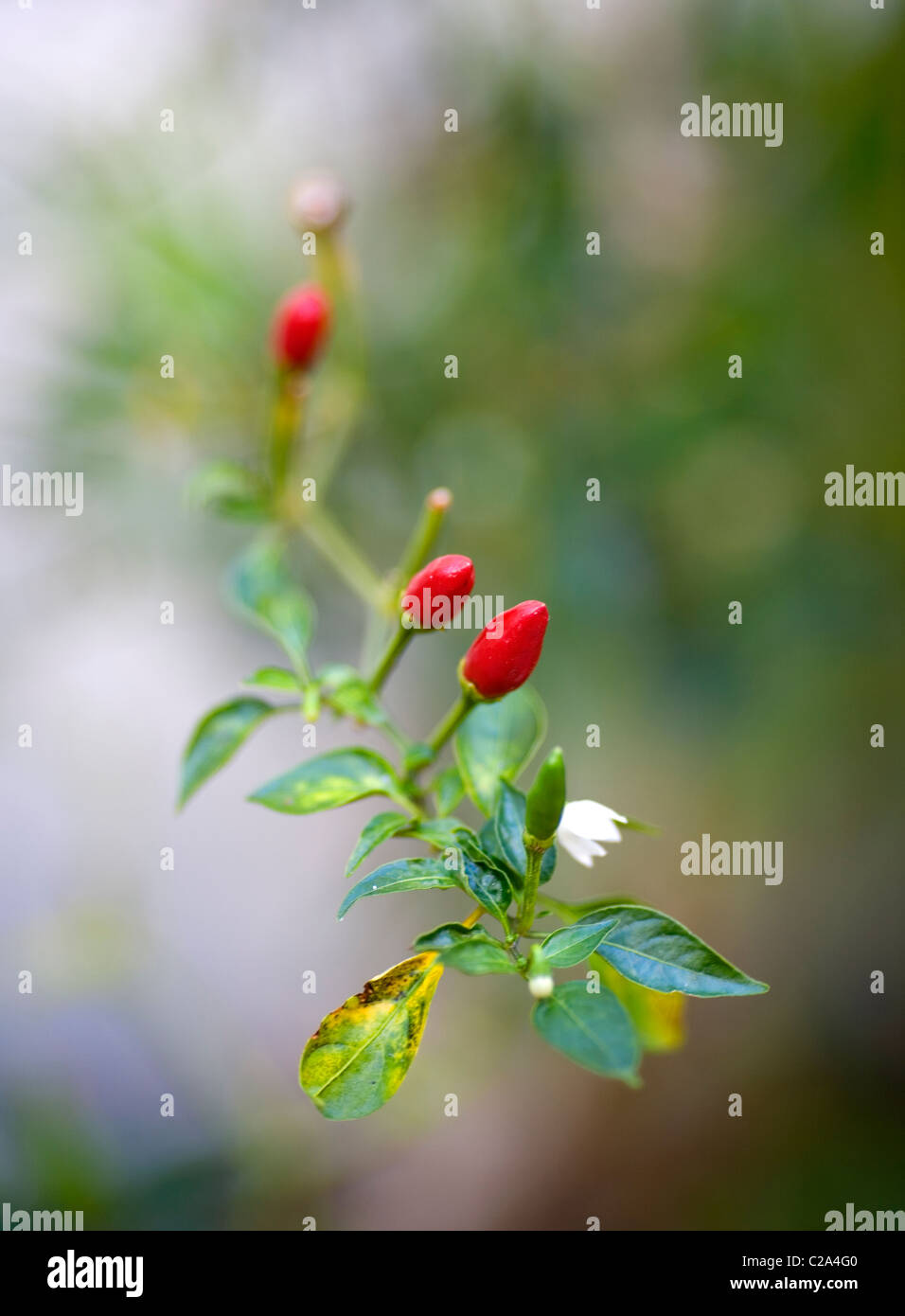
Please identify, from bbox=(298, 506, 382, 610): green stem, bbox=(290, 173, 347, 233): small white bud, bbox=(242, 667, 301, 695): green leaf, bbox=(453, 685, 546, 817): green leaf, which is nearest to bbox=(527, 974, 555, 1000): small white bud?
bbox=(453, 685, 546, 817): green leaf

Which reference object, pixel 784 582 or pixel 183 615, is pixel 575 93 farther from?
pixel 183 615

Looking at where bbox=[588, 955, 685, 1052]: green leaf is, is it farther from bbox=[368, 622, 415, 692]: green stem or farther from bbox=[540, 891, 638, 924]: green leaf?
bbox=[368, 622, 415, 692]: green stem

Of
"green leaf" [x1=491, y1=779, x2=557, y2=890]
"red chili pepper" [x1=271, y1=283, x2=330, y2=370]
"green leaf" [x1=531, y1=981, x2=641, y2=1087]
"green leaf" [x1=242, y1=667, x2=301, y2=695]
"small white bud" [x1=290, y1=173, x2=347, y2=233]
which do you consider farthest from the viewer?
"small white bud" [x1=290, y1=173, x2=347, y2=233]

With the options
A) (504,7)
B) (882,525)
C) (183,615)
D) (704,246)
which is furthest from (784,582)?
(183,615)

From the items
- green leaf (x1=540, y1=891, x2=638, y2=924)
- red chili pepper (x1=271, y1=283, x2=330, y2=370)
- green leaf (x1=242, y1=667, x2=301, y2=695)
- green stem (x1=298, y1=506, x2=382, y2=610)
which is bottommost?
green leaf (x1=540, y1=891, x2=638, y2=924)

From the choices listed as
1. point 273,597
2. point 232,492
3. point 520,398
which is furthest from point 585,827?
point 520,398

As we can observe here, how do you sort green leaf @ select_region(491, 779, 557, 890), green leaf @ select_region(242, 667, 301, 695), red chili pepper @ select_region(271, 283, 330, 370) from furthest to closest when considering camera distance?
red chili pepper @ select_region(271, 283, 330, 370) → green leaf @ select_region(242, 667, 301, 695) → green leaf @ select_region(491, 779, 557, 890)

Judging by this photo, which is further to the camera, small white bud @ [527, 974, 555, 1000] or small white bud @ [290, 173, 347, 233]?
small white bud @ [290, 173, 347, 233]

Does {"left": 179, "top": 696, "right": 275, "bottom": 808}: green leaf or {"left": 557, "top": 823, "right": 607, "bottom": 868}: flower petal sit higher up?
{"left": 179, "top": 696, "right": 275, "bottom": 808}: green leaf
